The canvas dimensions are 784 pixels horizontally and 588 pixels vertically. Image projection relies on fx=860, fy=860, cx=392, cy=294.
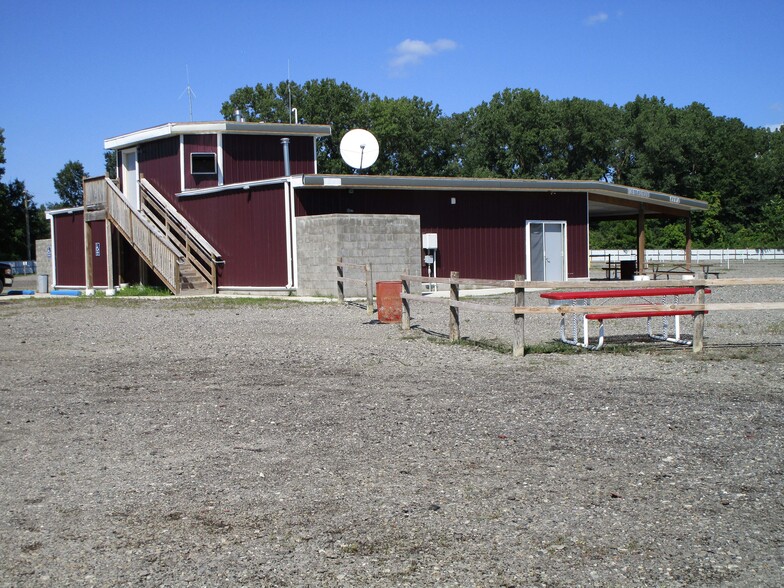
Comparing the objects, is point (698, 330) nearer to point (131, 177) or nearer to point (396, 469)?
point (396, 469)

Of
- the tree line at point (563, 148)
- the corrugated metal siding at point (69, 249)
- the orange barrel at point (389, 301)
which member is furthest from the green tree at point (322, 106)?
the orange barrel at point (389, 301)

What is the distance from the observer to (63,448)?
6441 mm

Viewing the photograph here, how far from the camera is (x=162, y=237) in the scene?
24000 mm

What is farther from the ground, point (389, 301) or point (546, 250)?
point (546, 250)

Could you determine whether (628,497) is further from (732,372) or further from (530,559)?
(732,372)

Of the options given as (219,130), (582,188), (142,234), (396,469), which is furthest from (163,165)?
(396,469)

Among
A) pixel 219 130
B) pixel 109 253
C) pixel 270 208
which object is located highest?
pixel 219 130

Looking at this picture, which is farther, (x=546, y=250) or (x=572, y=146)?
(x=572, y=146)

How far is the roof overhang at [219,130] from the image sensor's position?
26.0 metres

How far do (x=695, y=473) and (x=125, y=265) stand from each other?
25489 millimetres

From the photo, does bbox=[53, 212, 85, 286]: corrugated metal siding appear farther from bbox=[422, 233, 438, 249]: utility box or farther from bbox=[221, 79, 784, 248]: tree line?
bbox=[221, 79, 784, 248]: tree line

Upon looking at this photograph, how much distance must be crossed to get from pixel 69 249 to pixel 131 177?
3584 millimetres

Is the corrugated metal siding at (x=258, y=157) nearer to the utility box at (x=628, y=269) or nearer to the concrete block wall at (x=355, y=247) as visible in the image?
the concrete block wall at (x=355, y=247)

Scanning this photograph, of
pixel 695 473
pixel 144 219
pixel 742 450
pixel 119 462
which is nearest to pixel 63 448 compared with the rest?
pixel 119 462
